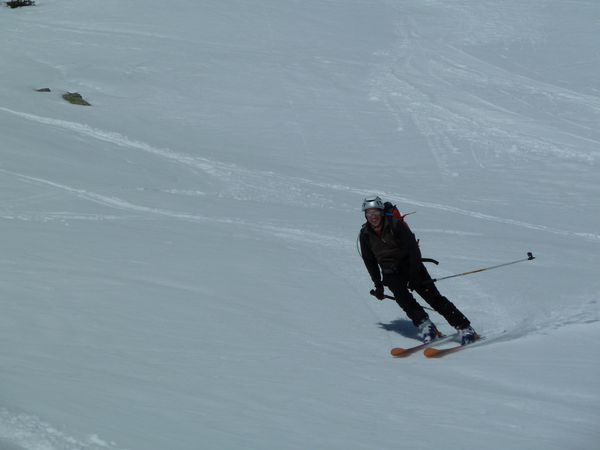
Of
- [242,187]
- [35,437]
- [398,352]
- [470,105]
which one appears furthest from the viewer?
[470,105]

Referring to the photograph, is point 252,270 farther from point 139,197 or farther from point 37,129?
point 37,129

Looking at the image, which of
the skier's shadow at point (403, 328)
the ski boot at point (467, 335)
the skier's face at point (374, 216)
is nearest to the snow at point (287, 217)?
the skier's shadow at point (403, 328)

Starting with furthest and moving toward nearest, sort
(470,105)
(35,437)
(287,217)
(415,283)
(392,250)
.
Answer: (470,105)
(287,217)
(415,283)
(392,250)
(35,437)

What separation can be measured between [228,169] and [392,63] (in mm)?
10128

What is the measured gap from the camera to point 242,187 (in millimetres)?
15031

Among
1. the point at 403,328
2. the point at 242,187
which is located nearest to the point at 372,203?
the point at 403,328

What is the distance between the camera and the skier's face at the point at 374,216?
7.75 m

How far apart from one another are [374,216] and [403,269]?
0.72 m

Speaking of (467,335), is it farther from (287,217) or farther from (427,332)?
(287,217)

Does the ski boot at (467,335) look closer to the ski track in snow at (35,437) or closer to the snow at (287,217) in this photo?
the snow at (287,217)

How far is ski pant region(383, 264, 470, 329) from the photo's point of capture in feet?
27.1

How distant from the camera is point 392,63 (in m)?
24.9

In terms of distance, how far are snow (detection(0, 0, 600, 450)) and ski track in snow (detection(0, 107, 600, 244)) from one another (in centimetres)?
7

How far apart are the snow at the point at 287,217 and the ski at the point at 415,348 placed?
20cm
